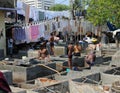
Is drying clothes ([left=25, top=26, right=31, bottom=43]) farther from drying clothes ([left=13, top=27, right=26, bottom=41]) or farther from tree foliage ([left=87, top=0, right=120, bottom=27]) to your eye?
tree foliage ([left=87, top=0, right=120, bottom=27])

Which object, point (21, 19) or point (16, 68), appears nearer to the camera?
point (16, 68)

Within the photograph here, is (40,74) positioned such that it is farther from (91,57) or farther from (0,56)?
(0,56)

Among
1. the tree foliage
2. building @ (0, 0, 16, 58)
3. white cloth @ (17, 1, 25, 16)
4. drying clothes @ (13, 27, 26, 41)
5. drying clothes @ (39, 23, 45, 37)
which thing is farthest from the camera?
drying clothes @ (39, 23, 45, 37)

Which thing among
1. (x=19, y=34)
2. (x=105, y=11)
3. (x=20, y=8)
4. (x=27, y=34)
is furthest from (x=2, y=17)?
(x=105, y=11)

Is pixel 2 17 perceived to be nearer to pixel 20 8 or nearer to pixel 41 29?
pixel 20 8

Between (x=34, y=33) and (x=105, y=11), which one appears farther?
(x=34, y=33)

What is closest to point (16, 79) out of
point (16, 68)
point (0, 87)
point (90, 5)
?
point (16, 68)

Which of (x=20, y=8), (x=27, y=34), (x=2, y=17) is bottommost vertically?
(x=27, y=34)

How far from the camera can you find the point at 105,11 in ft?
64.1

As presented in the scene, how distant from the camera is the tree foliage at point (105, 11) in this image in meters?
19.2

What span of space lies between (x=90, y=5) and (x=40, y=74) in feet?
31.8

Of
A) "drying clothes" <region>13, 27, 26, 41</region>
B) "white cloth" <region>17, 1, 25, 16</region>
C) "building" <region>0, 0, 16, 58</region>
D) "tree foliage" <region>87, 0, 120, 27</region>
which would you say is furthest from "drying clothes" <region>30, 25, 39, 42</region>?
"tree foliage" <region>87, 0, 120, 27</region>

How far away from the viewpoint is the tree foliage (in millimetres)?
19180

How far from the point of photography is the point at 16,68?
1220 cm
